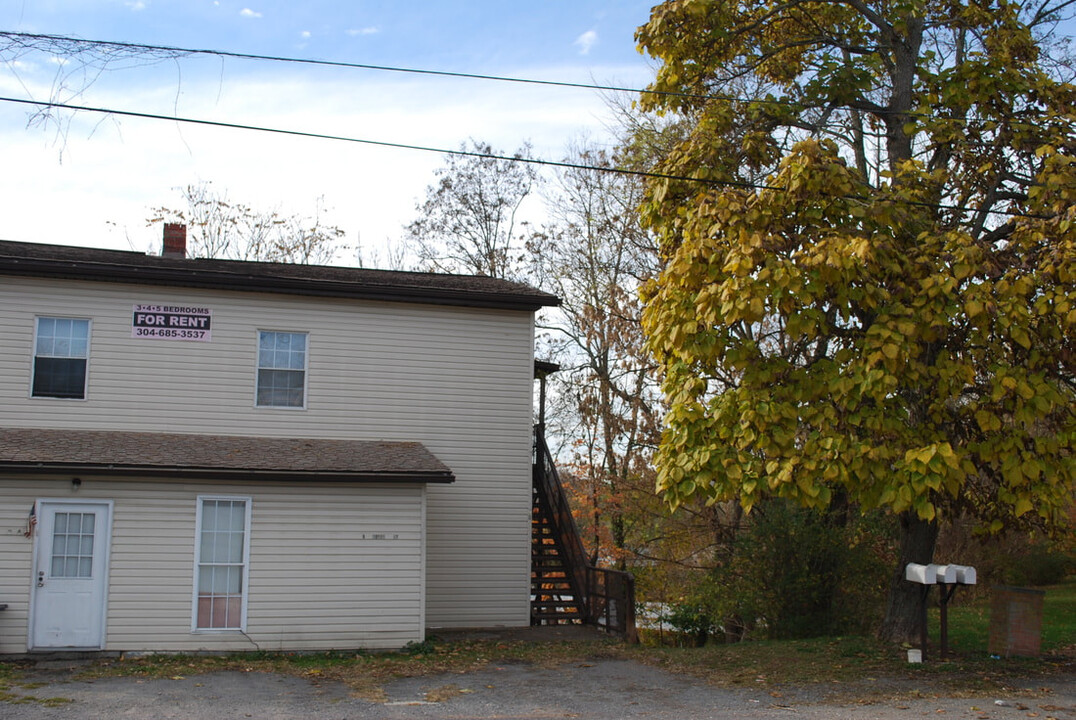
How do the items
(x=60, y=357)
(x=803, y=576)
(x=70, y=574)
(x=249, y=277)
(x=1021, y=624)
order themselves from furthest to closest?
(x=249, y=277)
(x=60, y=357)
(x=803, y=576)
(x=70, y=574)
(x=1021, y=624)

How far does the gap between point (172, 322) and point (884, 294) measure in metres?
11.4

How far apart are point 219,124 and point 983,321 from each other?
352 inches

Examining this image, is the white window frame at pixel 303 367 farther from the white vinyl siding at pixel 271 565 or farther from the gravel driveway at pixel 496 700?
the gravel driveway at pixel 496 700

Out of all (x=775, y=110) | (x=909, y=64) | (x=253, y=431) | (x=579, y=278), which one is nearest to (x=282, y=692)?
(x=253, y=431)

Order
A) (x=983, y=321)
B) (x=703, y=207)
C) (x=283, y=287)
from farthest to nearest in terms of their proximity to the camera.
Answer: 1. (x=283, y=287)
2. (x=703, y=207)
3. (x=983, y=321)

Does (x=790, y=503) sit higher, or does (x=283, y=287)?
(x=283, y=287)

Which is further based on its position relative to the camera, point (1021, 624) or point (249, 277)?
point (249, 277)

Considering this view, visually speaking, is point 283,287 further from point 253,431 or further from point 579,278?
point 579,278

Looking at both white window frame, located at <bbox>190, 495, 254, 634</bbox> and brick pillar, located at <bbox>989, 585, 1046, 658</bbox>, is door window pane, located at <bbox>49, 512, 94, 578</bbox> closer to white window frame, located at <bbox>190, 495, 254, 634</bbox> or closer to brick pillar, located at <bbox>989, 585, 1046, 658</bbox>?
white window frame, located at <bbox>190, 495, 254, 634</bbox>

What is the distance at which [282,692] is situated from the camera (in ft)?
36.9

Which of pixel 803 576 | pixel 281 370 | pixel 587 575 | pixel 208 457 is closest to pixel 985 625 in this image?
pixel 803 576

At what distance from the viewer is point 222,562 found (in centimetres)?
1423

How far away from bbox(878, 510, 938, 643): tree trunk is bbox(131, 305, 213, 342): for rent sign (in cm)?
1149

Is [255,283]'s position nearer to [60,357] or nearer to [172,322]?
[172,322]
